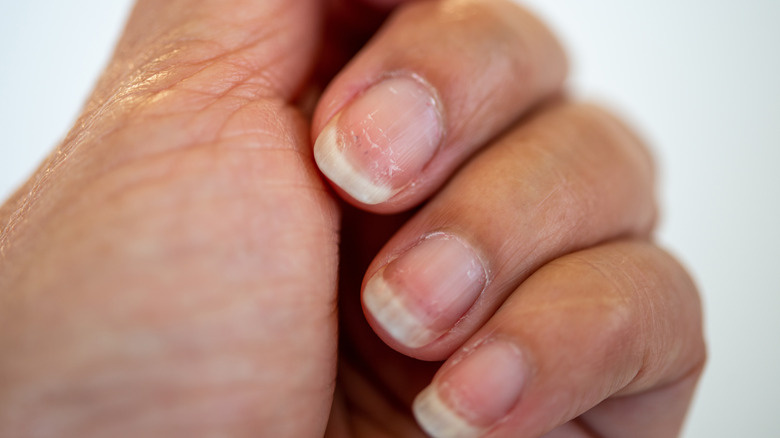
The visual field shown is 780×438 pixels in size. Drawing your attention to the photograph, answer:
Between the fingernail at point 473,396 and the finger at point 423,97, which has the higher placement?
the finger at point 423,97

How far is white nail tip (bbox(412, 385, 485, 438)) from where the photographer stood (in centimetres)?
64

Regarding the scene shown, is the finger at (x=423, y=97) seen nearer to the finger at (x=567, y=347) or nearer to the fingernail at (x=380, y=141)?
the fingernail at (x=380, y=141)

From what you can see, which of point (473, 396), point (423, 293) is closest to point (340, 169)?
point (423, 293)

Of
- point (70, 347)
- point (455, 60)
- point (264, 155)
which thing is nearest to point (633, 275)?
point (455, 60)

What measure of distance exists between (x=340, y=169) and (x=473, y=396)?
281 mm

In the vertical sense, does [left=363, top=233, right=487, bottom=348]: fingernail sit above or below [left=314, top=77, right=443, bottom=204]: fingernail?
below

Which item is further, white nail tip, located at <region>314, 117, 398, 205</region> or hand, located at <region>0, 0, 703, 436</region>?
white nail tip, located at <region>314, 117, 398, 205</region>

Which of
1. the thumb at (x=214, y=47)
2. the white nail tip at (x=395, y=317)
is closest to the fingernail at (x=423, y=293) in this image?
the white nail tip at (x=395, y=317)

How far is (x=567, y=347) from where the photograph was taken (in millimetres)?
671

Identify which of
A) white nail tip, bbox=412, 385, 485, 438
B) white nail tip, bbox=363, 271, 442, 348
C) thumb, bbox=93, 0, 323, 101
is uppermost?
thumb, bbox=93, 0, 323, 101

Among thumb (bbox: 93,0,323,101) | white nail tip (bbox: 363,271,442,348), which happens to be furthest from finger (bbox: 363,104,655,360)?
thumb (bbox: 93,0,323,101)

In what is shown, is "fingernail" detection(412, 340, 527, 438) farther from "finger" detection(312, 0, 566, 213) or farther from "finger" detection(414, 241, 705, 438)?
"finger" detection(312, 0, 566, 213)

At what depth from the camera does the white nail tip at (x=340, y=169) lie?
715 millimetres

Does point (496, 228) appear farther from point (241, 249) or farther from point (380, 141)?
point (241, 249)
